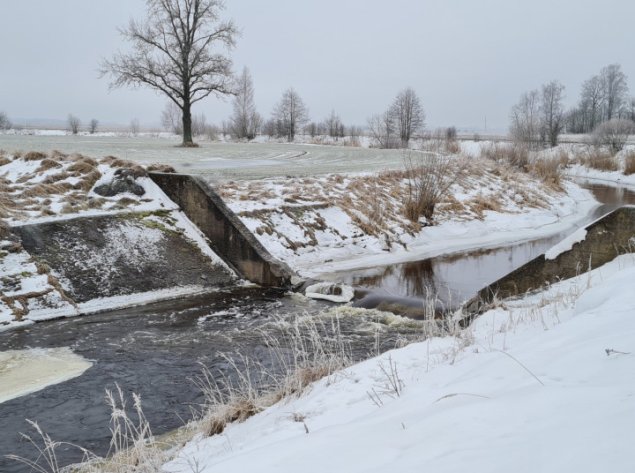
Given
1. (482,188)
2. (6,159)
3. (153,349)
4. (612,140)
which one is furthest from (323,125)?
(153,349)

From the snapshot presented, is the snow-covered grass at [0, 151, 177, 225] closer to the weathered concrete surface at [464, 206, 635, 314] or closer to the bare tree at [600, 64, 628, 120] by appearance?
the weathered concrete surface at [464, 206, 635, 314]

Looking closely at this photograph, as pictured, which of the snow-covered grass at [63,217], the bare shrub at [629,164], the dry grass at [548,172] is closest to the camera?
the snow-covered grass at [63,217]

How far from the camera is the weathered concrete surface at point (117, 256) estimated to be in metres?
10.1

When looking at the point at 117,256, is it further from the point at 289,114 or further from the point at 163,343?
the point at 289,114

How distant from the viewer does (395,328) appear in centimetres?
868

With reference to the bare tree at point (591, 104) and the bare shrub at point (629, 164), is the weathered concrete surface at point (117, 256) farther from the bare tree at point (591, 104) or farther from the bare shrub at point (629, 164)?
the bare tree at point (591, 104)

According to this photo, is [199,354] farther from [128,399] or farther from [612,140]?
[612,140]

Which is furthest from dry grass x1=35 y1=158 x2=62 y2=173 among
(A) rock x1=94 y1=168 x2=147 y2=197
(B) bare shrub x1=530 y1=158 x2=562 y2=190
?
(B) bare shrub x1=530 y1=158 x2=562 y2=190

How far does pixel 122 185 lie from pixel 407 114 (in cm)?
5647

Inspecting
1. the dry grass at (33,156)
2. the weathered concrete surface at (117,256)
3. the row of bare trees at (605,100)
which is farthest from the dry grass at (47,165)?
the row of bare trees at (605,100)

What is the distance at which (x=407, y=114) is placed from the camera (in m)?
65.1

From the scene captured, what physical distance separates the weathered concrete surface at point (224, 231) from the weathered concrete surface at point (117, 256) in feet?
1.56

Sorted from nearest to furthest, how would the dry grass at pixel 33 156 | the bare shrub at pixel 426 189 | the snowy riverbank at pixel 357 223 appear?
the dry grass at pixel 33 156
the snowy riverbank at pixel 357 223
the bare shrub at pixel 426 189

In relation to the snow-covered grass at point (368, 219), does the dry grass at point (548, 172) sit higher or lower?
higher
